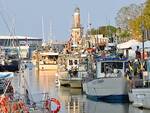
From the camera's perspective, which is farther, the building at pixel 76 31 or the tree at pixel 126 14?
the building at pixel 76 31

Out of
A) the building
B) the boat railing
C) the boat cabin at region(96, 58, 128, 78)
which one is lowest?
the boat railing

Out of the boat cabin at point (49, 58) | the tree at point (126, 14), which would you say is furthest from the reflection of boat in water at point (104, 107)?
the boat cabin at point (49, 58)

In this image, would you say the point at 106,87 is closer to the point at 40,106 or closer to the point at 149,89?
the point at 149,89

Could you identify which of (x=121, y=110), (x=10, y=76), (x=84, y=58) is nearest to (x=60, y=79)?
(x=84, y=58)

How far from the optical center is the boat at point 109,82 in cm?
4022

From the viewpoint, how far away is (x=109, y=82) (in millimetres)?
40250

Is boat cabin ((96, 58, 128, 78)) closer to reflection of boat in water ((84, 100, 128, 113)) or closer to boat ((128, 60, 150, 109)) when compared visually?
reflection of boat in water ((84, 100, 128, 113))

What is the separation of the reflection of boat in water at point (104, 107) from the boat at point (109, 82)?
986mm

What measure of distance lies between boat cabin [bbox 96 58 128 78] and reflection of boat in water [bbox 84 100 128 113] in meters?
2.25

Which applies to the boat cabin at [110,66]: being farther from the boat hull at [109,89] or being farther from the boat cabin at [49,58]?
the boat cabin at [49,58]

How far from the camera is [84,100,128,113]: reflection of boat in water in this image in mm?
35531

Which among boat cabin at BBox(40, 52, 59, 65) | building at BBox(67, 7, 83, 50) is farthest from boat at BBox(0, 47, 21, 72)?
boat cabin at BBox(40, 52, 59, 65)

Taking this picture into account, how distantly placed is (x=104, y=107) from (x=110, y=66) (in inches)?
183

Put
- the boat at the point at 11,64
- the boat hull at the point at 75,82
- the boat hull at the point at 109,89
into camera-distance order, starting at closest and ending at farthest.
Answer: the boat hull at the point at 109,89 → the boat at the point at 11,64 → the boat hull at the point at 75,82
